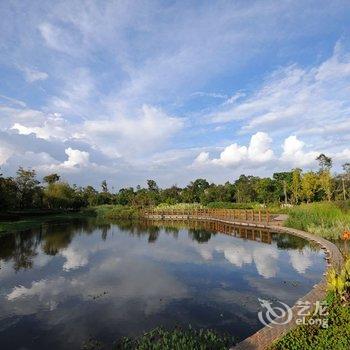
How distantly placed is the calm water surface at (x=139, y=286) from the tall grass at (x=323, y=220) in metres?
1.73

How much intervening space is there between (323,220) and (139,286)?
53.8 feet

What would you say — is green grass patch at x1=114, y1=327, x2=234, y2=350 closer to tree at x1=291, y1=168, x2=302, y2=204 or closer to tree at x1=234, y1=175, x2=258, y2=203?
tree at x1=291, y1=168, x2=302, y2=204

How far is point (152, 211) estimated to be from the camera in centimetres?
5419

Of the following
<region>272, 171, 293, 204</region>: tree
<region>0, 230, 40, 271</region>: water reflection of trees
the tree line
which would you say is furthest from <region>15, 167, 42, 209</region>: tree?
<region>272, 171, 293, 204</region>: tree

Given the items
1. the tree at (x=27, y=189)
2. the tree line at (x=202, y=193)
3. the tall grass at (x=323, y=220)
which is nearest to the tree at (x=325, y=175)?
the tree line at (x=202, y=193)

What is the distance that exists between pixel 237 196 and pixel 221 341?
198ft

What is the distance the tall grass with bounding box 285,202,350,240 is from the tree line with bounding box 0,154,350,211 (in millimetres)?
24328

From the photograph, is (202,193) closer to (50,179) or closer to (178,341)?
(50,179)

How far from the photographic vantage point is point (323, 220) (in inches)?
986

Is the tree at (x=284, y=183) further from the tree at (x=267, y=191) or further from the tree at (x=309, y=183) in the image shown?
the tree at (x=309, y=183)

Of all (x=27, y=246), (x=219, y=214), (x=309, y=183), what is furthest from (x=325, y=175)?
(x=27, y=246)

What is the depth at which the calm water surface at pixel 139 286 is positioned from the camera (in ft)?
31.0

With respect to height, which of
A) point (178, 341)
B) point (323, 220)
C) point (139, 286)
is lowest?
point (178, 341)

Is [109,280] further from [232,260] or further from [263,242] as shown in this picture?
[263,242]
